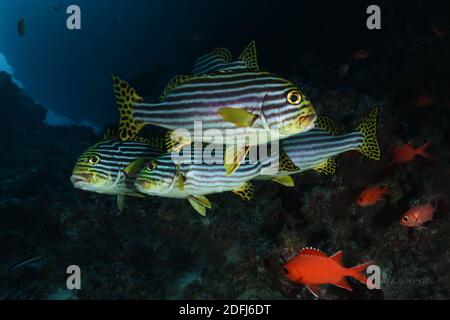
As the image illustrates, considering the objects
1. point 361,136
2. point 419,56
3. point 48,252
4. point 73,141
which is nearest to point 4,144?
point 73,141

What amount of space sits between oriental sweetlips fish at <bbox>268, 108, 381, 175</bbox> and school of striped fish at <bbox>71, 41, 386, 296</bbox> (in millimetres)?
13

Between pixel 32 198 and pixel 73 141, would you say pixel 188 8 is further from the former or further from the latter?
pixel 32 198

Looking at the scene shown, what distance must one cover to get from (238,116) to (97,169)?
7.62 ft

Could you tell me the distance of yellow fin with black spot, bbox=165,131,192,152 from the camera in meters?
3.15

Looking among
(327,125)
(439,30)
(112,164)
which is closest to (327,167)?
(327,125)

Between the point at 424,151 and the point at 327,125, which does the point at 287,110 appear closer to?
the point at 327,125

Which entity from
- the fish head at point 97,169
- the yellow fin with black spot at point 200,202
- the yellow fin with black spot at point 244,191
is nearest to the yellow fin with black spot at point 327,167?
the yellow fin with black spot at point 244,191

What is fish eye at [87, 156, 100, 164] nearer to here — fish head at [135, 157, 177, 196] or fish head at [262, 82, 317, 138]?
fish head at [135, 157, 177, 196]

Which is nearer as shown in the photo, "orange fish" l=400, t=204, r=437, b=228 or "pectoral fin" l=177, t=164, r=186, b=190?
"pectoral fin" l=177, t=164, r=186, b=190

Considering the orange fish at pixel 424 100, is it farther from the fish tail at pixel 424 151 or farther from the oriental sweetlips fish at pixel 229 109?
the oriental sweetlips fish at pixel 229 109

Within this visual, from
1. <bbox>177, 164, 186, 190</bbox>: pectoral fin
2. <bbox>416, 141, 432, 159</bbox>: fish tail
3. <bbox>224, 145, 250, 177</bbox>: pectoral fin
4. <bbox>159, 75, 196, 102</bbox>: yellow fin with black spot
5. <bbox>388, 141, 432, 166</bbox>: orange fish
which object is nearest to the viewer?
<bbox>224, 145, 250, 177</bbox>: pectoral fin

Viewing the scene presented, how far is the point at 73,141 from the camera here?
55.6 ft

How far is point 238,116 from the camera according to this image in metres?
2.66

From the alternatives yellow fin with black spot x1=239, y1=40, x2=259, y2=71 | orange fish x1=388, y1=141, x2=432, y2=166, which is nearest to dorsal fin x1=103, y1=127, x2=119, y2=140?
yellow fin with black spot x1=239, y1=40, x2=259, y2=71
